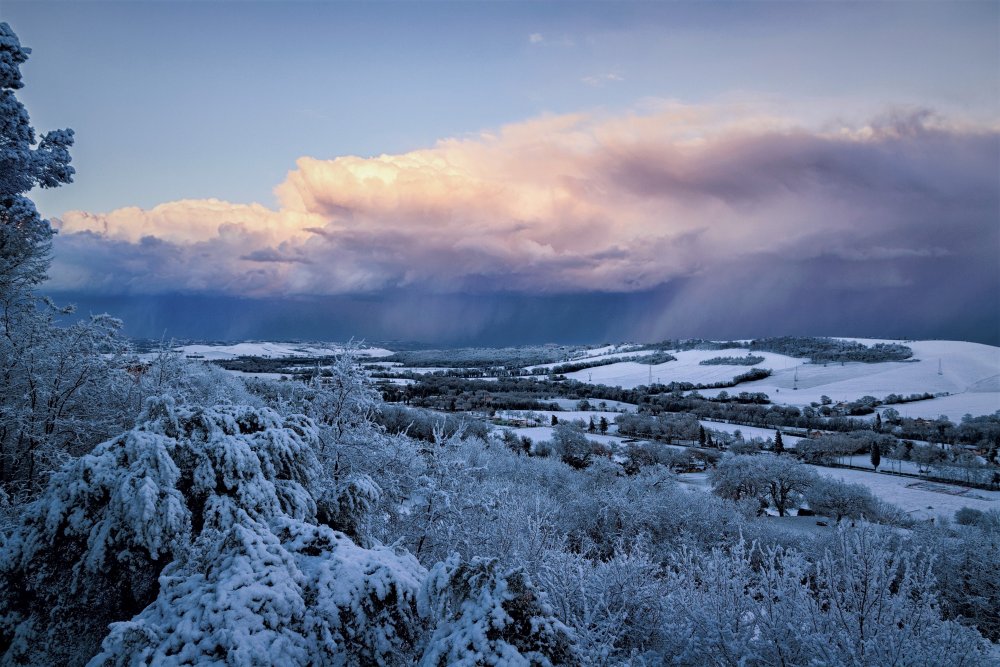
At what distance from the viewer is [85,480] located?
19.2 feet

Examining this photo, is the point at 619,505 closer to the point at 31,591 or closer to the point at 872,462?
the point at 31,591

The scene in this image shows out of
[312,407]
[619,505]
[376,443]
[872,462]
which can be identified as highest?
[312,407]

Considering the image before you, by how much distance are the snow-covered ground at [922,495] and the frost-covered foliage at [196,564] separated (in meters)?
57.5

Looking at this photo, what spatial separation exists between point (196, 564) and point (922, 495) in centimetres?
7203

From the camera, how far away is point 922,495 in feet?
178

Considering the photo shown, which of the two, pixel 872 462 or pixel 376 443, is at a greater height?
pixel 376 443

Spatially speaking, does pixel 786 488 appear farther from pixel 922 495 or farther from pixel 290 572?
pixel 290 572

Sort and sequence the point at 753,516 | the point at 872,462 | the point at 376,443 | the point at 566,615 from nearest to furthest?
the point at 566,615 < the point at 376,443 < the point at 753,516 < the point at 872,462

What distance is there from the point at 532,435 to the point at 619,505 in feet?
173

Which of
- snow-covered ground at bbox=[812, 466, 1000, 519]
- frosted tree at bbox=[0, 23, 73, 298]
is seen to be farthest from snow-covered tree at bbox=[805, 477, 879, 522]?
frosted tree at bbox=[0, 23, 73, 298]

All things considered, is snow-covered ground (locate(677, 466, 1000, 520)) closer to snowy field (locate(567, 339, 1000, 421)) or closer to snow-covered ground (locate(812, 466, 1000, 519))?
snow-covered ground (locate(812, 466, 1000, 519))

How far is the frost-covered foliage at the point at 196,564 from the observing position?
4.16m

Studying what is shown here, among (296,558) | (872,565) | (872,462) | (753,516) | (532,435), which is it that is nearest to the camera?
(296,558)

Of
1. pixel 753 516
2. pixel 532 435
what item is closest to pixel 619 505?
pixel 753 516
